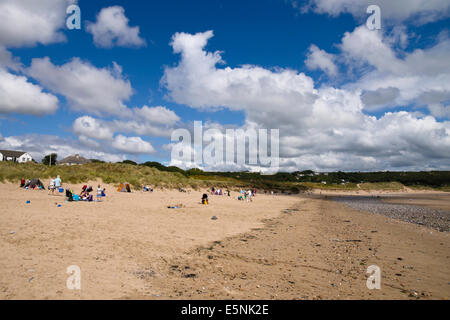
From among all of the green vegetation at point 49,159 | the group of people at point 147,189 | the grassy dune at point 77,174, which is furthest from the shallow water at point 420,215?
the green vegetation at point 49,159

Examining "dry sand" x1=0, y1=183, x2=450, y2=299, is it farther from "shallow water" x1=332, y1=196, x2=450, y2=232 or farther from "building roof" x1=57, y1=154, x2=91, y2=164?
"building roof" x1=57, y1=154, x2=91, y2=164

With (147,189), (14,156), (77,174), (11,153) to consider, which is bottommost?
(147,189)

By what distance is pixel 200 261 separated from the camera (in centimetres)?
798

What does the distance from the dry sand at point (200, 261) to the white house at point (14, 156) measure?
11026 centimetres

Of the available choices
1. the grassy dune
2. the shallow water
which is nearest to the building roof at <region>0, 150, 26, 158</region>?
the grassy dune

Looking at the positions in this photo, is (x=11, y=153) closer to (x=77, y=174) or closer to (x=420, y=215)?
(x=77, y=174)

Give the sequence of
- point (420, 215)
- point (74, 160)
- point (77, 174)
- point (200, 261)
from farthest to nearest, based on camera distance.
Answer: point (74, 160)
point (77, 174)
point (420, 215)
point (200, 261)

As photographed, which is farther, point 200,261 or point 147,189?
point 147,189

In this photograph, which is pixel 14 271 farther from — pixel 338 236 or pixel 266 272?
pixel 338 236

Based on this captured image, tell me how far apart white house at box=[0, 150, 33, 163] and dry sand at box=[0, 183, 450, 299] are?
11026 centimetres

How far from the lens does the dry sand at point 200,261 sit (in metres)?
5.69

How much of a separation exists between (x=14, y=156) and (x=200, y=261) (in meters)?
124

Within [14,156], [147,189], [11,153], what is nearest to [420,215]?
[147,189]
